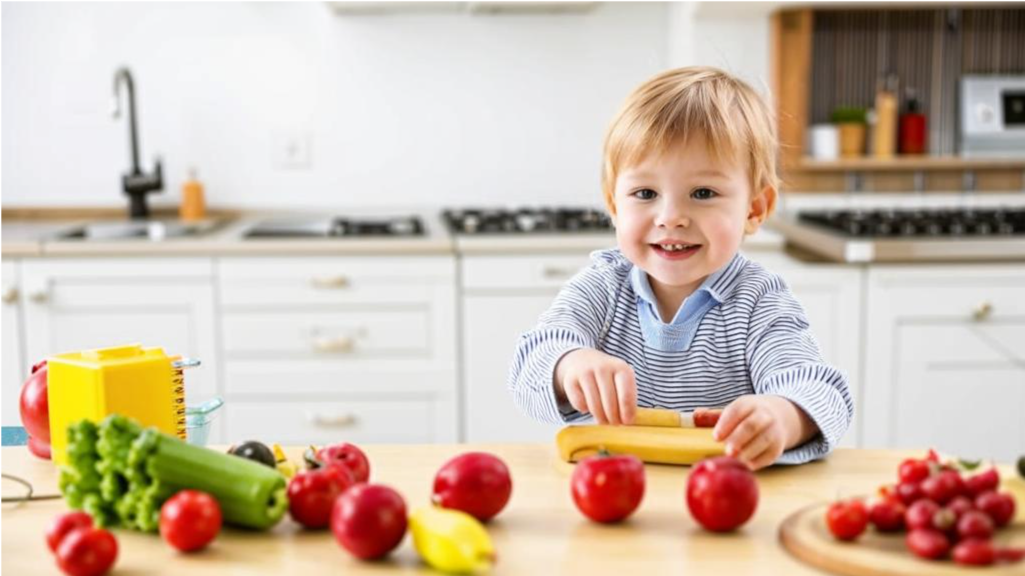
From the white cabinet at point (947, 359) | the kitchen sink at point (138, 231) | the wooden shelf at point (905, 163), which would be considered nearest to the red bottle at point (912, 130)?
the wooden shelf at point (905, 163)

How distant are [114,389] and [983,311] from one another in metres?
2.11

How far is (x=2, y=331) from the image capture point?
2.67 meters

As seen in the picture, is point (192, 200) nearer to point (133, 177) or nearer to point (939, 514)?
point (133, 177)

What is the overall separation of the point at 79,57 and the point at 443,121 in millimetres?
1012

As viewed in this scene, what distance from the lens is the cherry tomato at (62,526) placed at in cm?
82

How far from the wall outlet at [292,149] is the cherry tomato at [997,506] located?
2.63 m

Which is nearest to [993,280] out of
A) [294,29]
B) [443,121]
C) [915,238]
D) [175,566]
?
[915,238]

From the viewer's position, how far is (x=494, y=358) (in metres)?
2.72

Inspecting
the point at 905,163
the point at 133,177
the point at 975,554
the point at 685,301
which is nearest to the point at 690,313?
the point at 685,301

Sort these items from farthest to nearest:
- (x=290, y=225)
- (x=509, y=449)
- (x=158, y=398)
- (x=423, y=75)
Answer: (x=423, y=75) → (x=290, y=225) → (x=509, y=449) → (x=158, y=398)

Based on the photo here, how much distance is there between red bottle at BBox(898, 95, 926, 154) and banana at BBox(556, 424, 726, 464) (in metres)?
2.34

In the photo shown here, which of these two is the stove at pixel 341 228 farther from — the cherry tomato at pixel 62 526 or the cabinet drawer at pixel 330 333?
the cherry tomato at pixel 62 526

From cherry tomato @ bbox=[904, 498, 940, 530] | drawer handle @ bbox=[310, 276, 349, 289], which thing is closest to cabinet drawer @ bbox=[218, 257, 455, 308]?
drawer handle @ bbox=[310, 276, 349, 289]

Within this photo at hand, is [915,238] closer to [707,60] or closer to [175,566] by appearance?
[707,60]
